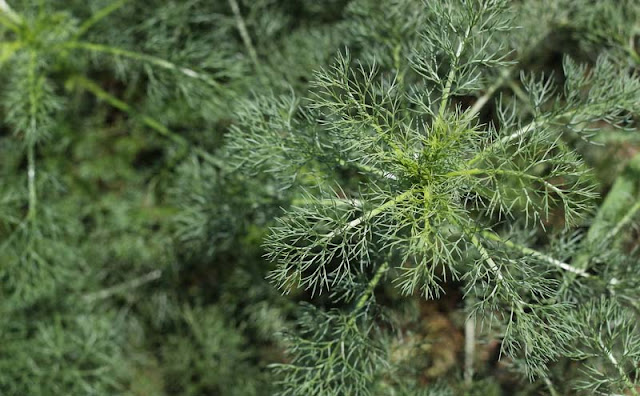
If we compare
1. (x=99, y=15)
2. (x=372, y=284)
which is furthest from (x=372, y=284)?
(x=99, y=15)

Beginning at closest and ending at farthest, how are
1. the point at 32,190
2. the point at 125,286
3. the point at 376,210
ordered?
the point at 376,210
the point at 32,190
the point at 125,286

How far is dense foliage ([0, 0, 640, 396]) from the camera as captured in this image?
170cm

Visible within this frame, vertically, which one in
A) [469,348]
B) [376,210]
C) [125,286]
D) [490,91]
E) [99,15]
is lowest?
[469,348]

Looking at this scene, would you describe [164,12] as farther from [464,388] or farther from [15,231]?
[464,388]

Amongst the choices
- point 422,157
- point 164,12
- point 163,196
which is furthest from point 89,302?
point 422,157

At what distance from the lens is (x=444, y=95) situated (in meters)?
1.37

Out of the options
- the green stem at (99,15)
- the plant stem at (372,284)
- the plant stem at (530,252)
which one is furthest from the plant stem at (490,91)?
the green stem at (99,15)

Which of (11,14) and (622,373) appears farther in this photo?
(11,14)

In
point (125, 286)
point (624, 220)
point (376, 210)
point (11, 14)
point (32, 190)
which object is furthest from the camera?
point (125, 286)

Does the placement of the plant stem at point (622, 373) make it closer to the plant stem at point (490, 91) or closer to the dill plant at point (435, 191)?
the dill plant at point (435, 191)

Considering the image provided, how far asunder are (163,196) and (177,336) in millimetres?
592

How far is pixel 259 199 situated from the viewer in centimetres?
A: 190

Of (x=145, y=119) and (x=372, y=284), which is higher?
(x=145, y=119)

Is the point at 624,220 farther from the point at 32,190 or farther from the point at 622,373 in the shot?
the point at 32,190
